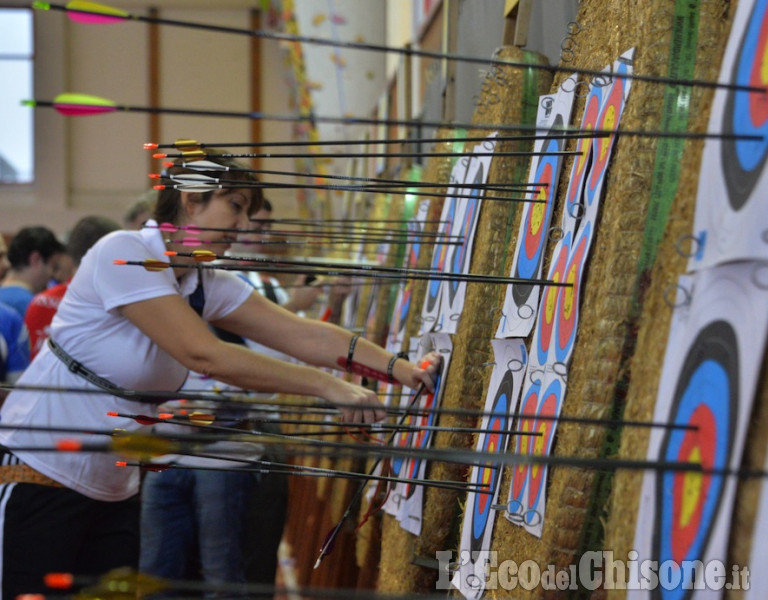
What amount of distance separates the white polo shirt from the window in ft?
28.3

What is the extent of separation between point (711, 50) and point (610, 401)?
345 mm

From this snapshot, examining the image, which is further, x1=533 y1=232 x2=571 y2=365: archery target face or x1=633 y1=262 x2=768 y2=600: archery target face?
x1=533 y1=232 x2=571 y2=365: archery target face

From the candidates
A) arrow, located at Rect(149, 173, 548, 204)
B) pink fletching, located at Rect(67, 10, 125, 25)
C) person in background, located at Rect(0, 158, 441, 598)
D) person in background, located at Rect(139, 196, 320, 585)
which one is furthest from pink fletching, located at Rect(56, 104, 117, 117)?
person in background, located at Rect(139, 196, 320, 585)

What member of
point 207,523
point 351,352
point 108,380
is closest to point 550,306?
point 351,352

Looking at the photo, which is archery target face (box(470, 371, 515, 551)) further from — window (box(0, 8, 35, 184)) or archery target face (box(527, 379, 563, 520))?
window (box(0, 8, 35, 184))

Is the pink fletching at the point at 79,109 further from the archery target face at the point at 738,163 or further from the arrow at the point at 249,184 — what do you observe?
the archery target face at the point at 738,163

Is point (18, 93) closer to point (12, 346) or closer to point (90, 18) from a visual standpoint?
point (12, 346)

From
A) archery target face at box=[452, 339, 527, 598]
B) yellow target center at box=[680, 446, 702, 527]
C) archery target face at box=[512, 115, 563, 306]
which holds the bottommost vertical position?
archery target face at box=[452, 339, 527, 598]

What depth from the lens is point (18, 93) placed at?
10.1 meters

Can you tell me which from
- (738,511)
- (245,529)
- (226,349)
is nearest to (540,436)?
(738,511)

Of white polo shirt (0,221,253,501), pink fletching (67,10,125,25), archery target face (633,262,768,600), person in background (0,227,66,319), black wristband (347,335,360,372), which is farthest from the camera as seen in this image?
person in background (0,227,66,319)

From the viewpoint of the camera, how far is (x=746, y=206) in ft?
2.69

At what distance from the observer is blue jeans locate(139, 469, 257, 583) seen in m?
2.34

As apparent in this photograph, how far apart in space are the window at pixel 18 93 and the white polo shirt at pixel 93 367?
863 centimetres
